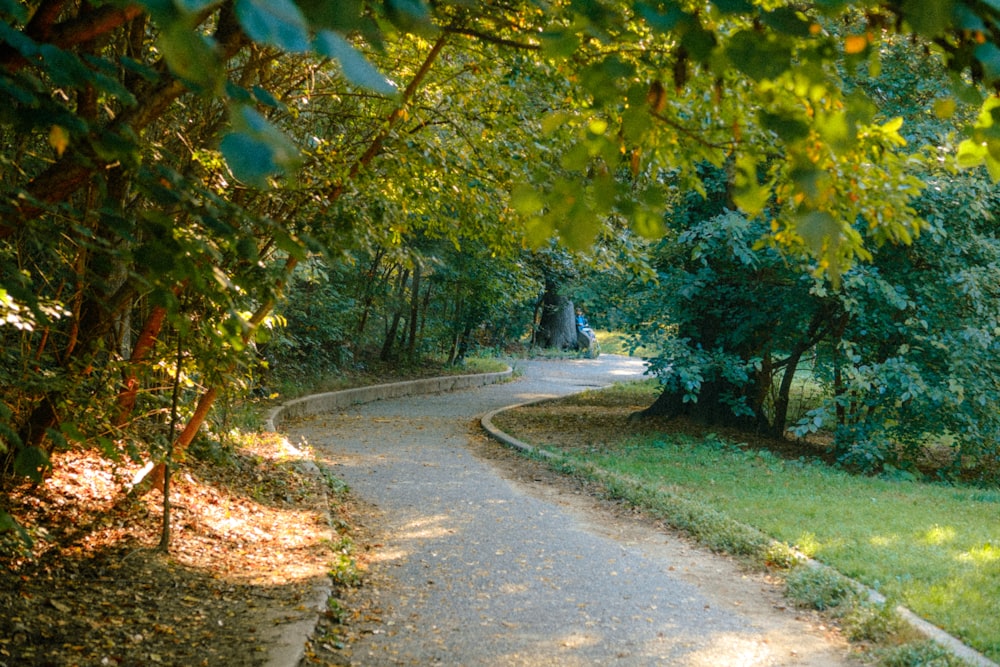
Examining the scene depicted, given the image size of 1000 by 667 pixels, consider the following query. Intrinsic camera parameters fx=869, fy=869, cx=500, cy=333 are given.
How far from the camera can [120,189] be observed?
17.7 ft

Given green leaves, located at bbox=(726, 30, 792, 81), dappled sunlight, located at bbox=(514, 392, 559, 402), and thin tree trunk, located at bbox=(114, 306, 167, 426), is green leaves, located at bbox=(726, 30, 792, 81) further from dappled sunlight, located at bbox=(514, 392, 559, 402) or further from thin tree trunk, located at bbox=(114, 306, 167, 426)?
dappled sunlight, located at bbox=(514, 392, 559, 402)

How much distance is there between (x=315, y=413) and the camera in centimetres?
1545

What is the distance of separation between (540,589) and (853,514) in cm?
396

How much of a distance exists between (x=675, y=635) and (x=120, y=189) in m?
4.31

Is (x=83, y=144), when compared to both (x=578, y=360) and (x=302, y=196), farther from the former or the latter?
(x=578, y=360)

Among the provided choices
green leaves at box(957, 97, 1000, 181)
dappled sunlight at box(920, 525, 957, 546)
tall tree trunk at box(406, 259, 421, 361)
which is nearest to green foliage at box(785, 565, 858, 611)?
dappled sunlight at box(920, 525, 957, 546)

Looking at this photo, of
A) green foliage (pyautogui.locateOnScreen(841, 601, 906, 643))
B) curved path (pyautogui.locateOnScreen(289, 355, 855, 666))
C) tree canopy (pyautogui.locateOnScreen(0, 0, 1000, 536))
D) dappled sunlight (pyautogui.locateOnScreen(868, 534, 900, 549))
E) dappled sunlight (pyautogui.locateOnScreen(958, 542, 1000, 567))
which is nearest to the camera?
tree canopy (pyautogui.locateOnScreen(0, 0, 1000, 536))

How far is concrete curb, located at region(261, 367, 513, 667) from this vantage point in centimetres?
426

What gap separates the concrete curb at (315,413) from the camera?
426cm

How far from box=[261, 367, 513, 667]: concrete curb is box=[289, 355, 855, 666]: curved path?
0.32m

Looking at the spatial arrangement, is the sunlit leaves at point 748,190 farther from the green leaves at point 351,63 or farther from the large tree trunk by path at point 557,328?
the large tree trunk by path at point 557,328

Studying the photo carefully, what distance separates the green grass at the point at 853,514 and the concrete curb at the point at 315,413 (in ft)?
11.6

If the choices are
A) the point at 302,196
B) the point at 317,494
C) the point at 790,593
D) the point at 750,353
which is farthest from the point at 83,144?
the point at 750,353

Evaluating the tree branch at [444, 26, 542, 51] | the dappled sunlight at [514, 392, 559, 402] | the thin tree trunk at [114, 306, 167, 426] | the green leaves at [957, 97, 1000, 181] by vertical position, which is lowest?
the dappled sunlight at [514, 392, 559, 402]
